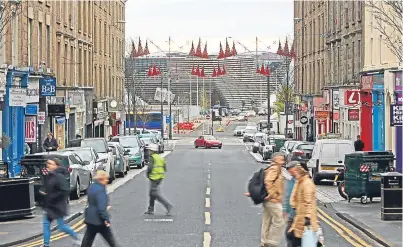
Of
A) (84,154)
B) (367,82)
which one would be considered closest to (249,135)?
(367,82)

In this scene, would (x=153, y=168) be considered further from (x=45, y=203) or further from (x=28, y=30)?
(x=28, y=30)

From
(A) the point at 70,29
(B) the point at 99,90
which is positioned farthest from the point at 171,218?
(B) the point at 99,90

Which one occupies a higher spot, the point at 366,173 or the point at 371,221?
the point at 366,173

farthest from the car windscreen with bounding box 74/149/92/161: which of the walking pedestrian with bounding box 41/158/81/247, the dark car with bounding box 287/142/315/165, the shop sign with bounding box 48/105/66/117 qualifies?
the shop sign with bounding box 48/105/66/117

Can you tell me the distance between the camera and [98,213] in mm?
14555

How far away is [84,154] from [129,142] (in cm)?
1719

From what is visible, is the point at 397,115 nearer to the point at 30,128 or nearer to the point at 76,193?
the point at 76,193

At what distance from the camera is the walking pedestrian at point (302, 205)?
13516 mm

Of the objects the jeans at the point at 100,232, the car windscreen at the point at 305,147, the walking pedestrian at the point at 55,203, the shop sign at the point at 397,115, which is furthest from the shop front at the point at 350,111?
the jeans at the point at 100,232

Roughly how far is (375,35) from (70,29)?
2039 cm

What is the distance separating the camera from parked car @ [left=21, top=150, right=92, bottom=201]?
26391 millimetres

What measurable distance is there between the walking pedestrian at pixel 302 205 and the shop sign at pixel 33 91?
2925 cm

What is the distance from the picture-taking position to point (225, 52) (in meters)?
61.7

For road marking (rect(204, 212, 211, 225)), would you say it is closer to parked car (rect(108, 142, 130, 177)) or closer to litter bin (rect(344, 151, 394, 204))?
litter bin (rect(344, 151, 394, 204))
